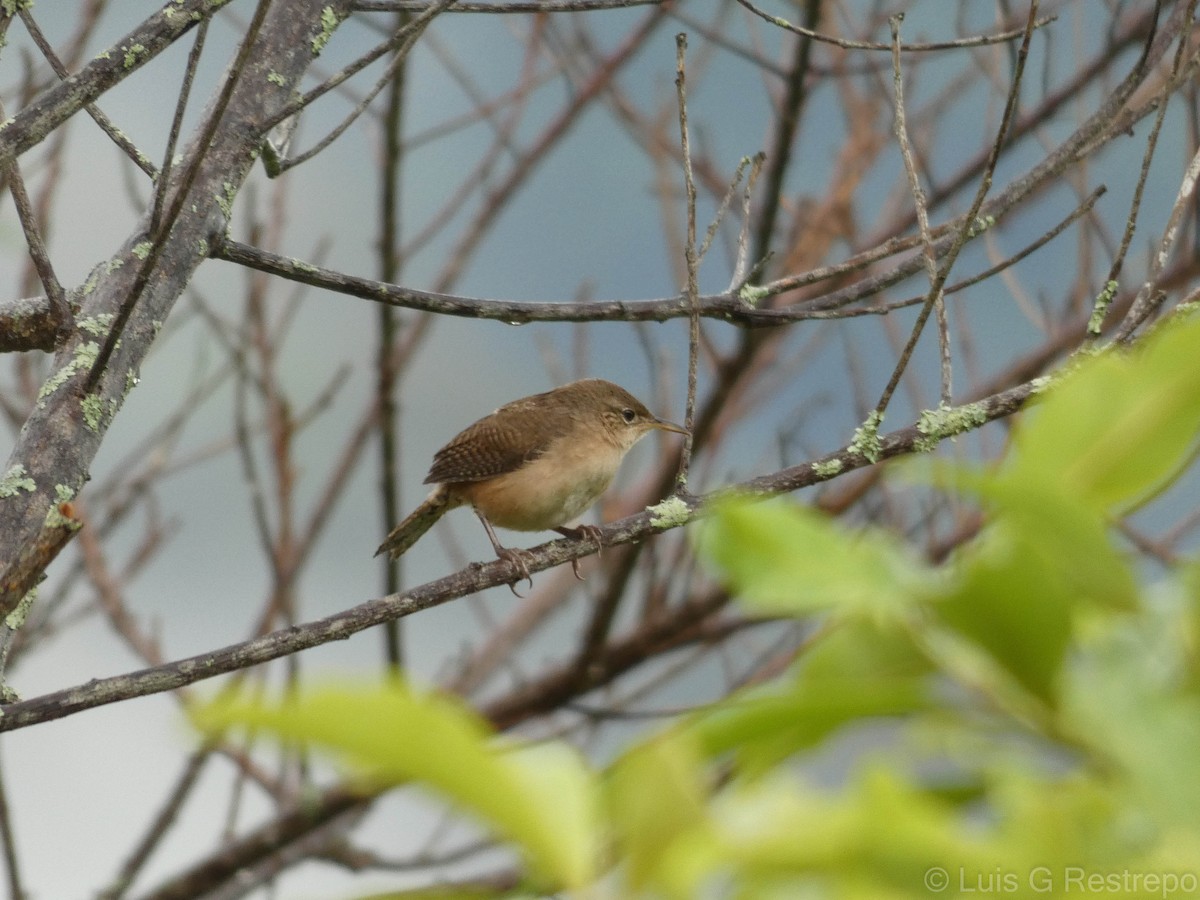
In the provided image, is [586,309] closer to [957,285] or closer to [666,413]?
[957,285]

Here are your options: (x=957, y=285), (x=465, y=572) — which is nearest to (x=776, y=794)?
(x=465, y=572)

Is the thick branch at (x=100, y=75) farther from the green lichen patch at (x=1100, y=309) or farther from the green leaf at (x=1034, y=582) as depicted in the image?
the green leaf at (x=1034, y=582)

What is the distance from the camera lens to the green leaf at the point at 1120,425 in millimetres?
469

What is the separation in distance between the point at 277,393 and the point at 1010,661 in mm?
4443

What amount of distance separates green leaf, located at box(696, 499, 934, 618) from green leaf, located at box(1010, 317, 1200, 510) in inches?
2.5

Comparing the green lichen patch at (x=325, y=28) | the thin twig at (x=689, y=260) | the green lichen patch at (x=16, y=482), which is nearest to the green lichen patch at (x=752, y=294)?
the thin twig at (x=689, y=260)

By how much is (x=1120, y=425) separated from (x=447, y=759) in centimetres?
26

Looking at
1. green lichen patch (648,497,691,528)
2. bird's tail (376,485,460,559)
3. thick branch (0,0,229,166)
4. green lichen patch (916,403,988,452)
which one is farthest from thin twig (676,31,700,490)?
bird's tail (376,485,460,559)

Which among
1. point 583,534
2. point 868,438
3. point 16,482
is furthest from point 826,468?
point 16,482

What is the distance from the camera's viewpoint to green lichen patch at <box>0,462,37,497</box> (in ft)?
7.66

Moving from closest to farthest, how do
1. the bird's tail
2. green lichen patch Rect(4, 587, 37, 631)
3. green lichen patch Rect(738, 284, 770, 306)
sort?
green lichen patch Rect(4, 587, 37, 631) → green lichen patch Rect(738, 284, 770, 306) → the bird's tail

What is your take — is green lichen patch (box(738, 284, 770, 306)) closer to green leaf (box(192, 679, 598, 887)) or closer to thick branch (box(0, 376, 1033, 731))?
thick branch (box(0, 376, 1033, 731))

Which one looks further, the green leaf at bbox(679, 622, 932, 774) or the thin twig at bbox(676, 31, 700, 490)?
the thin twig at bbox(676, 31, 700, 490)

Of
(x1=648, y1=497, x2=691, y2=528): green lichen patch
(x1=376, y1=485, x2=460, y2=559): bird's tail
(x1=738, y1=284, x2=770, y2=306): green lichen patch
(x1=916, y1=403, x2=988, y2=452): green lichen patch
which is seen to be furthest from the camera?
(x1=376, y1=485, x2=460, y2=559): bird's tail
